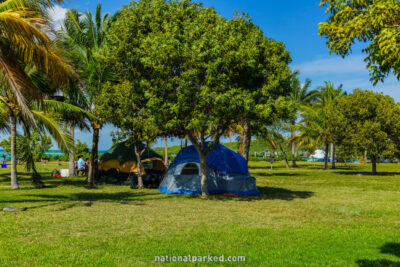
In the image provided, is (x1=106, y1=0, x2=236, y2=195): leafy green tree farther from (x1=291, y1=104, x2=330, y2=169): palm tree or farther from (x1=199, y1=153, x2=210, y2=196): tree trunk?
(x1=291, y1=104, x2=330, y2=169): palm tree

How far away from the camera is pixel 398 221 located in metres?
9.13

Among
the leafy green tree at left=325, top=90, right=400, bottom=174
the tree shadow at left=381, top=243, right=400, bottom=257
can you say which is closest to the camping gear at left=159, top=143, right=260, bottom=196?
the tree shadow at left=381, top=243, right=400, bottom=257

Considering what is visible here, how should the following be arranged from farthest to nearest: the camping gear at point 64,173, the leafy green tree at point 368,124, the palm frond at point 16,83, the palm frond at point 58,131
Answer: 1. the leafy green tree at point 368,124
2. the camping gear at point 64,173
3. the palm frond at point 58,131
4. the palm frond at point 16,83

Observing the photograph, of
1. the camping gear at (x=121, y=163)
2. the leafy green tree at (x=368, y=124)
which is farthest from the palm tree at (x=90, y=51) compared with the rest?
the leafy green tree at (x=368, y=124)

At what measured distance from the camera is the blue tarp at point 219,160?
15.7 metres

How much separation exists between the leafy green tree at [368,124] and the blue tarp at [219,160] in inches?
697

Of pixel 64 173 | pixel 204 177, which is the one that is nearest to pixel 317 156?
pixel 64 173

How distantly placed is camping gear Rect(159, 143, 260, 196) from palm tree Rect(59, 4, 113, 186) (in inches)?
200

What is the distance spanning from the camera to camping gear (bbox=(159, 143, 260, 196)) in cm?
1544

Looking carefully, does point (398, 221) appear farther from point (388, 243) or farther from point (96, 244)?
point (96, 244)

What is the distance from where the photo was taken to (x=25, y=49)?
9.53 meters

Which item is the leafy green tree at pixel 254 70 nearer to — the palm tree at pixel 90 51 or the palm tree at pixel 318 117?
the palm tree at pixel 90 51

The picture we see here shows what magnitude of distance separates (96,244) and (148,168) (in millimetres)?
18367

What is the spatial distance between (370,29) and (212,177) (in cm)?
1150
